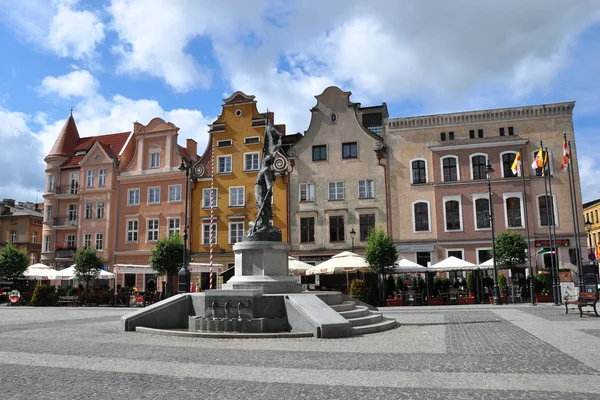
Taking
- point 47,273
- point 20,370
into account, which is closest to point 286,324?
point 20,370

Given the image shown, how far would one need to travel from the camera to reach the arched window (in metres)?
37.0

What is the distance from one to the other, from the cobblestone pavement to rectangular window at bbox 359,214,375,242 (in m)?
23.6

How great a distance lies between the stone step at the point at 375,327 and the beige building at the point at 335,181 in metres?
21.8

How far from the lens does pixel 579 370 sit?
25.8 feet

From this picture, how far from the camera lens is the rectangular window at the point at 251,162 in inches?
1597

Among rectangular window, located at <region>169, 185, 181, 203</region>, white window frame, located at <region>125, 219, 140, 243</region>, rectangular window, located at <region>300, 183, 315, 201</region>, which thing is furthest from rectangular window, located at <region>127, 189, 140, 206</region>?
rectangular window, located at <region>300, 183, 315, 201</region>

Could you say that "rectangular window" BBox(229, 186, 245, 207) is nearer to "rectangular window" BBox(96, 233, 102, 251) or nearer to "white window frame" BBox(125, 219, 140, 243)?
"white window frame" BBox(125, 219, 140, 243)

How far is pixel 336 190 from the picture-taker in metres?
38.2

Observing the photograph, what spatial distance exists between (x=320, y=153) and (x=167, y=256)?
1332 centimetres

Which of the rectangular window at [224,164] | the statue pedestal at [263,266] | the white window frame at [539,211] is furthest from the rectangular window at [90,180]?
the white window frame at [539,211]

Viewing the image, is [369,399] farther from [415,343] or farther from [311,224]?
[311,224]

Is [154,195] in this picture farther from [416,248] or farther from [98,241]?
[416,248]

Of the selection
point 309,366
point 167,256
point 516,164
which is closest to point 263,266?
point 309,366

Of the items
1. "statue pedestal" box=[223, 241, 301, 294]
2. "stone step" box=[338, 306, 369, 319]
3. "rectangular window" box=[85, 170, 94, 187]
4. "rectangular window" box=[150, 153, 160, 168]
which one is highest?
"rectangular window" box=[150, 153, 160, 168]
